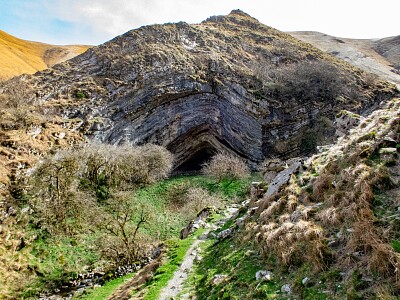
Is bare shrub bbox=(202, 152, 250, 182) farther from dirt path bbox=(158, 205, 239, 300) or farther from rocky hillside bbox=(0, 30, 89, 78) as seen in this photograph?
rocky hillside bbox=(0, 30, 89, 78)

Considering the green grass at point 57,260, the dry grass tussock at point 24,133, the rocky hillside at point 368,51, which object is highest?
the rocky hillside at point 368,51

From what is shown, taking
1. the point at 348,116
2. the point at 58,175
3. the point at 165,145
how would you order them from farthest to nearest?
the point at 165,145 < the point at 58,175 < the point at 348,116

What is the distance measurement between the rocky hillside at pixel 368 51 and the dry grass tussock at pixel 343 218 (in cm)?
7405

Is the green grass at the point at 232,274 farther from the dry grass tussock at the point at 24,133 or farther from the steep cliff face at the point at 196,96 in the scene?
the steep cliff face at the point at 196,96

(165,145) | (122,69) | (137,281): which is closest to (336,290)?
(137,281)

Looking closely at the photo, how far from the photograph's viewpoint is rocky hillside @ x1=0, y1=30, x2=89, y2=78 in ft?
195

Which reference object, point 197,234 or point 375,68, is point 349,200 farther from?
point 375,68

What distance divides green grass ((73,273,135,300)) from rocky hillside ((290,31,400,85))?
257 feet

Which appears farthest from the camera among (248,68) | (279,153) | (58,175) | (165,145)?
(248,68)

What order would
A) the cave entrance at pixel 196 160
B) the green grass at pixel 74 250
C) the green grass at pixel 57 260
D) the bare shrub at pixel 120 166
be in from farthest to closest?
the cave entrance at pixel 196 160
the bare shrub at pixel 120 166
the green grass at pixel 57 260
the green grass at pixel 74 250

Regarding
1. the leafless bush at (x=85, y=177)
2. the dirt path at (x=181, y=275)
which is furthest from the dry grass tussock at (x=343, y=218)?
the leafless bush at (x=85, y=177)

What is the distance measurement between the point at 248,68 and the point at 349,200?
50.3 meters

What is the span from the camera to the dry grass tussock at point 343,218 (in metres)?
7.04

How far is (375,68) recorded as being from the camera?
84438 mm
